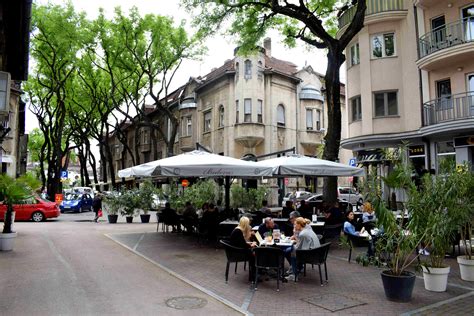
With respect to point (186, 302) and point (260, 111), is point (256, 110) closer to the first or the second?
point (260, 111)

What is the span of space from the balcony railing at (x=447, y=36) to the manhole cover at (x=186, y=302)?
16.5 metres

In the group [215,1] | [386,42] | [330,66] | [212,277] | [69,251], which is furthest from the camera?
[386,42]

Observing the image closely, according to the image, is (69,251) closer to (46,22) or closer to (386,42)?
(386,42)

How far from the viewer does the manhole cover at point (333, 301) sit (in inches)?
259

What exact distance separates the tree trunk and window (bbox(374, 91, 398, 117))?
21.3ft

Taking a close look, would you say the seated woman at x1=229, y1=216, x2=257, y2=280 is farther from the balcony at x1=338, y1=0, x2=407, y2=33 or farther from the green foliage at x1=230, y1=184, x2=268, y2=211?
the balcony at x1=338, y1=0, x2=407, y2=33

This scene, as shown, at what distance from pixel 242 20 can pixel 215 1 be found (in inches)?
63.2

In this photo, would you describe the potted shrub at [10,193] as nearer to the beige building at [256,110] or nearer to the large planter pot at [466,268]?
the large planter pot at [466,268]

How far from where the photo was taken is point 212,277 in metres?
8.59

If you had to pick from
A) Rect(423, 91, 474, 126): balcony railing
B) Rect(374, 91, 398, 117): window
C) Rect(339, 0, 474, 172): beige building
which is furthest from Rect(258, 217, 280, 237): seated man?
Rect(374, 91, 398, 117): window

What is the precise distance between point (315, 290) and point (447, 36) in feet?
51.6

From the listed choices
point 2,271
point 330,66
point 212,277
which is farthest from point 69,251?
point 330,66

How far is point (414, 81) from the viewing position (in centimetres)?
2031

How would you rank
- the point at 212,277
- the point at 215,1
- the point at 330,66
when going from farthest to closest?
the point at 215,1, the point at 330,66, the point at 212,277
